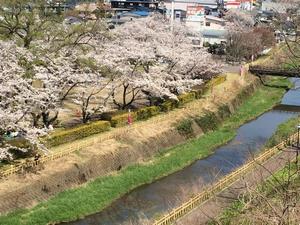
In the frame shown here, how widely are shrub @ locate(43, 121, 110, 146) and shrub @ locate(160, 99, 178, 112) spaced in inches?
221

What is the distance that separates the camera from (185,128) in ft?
99.0

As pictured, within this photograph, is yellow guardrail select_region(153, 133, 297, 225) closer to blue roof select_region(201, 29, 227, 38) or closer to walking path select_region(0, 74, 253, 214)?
walking path select_region(0, 74, 253, 214)

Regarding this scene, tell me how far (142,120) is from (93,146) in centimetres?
575

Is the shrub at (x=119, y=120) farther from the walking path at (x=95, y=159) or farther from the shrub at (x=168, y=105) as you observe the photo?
the shrub at (x=168, y=105)

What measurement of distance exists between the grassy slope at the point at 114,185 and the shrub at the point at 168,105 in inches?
119

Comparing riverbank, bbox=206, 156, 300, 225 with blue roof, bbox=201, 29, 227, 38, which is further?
blue roof, bbox=201, 29, 227, 38

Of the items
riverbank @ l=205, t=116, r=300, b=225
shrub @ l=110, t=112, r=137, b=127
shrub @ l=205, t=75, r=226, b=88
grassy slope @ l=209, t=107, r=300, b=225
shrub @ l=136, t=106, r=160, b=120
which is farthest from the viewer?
shrub @ l=205, t=75, r=226, b=88

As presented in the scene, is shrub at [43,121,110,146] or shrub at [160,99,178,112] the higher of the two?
shrub at [43,121,110,146]

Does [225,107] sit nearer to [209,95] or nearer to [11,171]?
[209,95]

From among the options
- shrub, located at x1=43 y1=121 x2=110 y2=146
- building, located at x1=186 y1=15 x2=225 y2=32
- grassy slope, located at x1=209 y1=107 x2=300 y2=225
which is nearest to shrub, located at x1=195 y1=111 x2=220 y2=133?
grassy slope, located at x1=209 y1=107 x2=300 y2=225

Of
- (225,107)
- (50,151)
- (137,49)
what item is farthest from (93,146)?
(225,107)

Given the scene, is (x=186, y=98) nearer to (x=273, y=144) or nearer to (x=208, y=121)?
(x=208, y=121)

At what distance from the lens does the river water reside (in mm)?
20288

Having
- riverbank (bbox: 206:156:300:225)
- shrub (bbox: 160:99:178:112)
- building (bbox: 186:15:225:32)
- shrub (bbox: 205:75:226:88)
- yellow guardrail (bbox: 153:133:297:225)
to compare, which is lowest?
shrub (bbox: 205:75:226:88)
